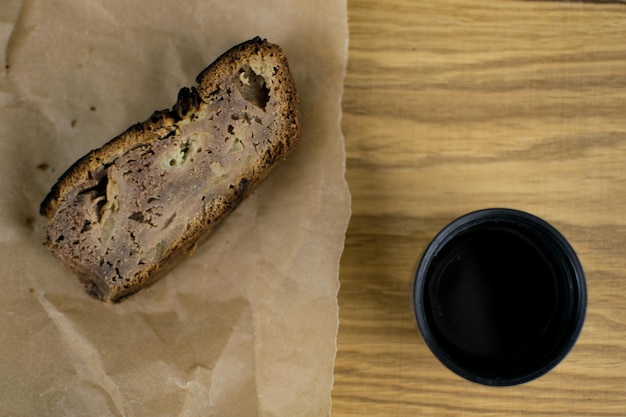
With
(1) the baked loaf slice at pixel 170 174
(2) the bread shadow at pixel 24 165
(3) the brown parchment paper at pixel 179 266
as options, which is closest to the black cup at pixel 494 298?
(3) the brown parchment paper at pixel 179 266

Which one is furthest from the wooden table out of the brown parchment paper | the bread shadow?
the bread shadow

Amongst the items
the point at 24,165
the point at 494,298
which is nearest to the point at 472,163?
the point at 494,298

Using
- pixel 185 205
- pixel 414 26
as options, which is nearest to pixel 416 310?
pixel 185 205

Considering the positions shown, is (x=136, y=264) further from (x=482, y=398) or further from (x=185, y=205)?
(x=482, y=398)

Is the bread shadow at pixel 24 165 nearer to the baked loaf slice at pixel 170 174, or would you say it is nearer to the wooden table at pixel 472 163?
the baked loaf slice at pixel 170 174

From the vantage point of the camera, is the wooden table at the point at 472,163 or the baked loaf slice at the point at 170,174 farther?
the wooden table at the point at 472,163

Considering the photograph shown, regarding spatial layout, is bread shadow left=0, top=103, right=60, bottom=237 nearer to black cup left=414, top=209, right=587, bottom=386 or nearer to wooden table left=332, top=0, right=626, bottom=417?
wooden table left=332, top=0, right=626, bottom=417

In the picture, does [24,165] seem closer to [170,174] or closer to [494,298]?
[170,174]
